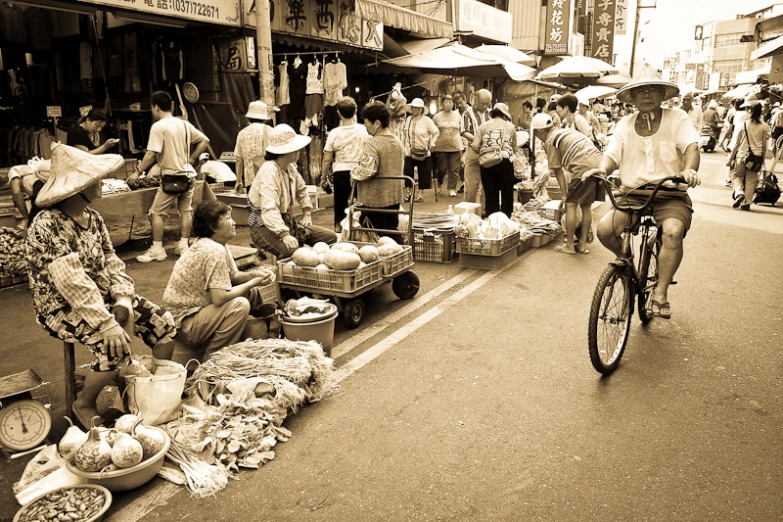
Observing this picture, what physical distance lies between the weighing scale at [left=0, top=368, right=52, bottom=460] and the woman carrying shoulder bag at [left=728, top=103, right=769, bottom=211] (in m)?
13.1

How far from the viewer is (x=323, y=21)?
12.7 meters

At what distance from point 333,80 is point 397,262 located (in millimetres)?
8227

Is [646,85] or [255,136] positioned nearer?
[646,85]

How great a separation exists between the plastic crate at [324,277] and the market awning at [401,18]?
9.19 m

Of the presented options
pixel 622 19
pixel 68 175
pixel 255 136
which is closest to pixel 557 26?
pixel 622 19

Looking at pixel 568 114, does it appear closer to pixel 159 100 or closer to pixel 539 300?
pixel 539 300

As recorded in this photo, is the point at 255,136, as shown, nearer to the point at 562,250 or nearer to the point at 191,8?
the point at 191,8

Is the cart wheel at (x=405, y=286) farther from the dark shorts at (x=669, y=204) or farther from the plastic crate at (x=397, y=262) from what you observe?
the dark shorts at (x=669, y=204)

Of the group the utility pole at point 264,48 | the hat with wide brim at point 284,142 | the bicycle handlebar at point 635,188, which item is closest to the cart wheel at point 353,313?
the hat with wide brim at point 284,142

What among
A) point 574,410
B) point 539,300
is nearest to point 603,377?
point 574,410

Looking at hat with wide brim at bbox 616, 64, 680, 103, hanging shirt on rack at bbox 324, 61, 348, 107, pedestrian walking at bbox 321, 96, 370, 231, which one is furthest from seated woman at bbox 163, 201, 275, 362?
hanging shirt on rack at bbox 324, 61, 348, 107

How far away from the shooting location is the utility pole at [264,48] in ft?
30.7

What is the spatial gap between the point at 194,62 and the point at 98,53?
1793 mm

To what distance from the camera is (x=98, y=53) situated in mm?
11336
